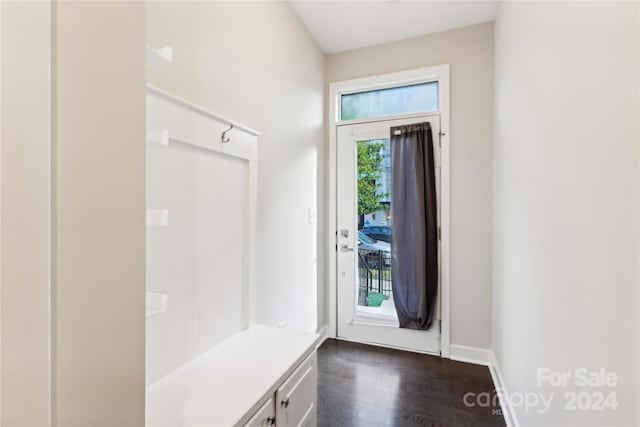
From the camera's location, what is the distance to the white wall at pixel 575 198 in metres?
0.79

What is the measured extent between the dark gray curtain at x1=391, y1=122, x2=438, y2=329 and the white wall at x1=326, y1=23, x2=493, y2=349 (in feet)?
0.62

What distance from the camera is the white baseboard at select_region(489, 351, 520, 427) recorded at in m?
1.87

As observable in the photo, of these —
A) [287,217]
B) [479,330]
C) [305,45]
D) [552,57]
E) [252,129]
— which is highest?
[305,45]

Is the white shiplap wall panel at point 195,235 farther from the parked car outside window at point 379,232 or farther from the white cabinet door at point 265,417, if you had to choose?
the parked car outside window at point 379,232

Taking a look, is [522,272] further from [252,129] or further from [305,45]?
[305,45]

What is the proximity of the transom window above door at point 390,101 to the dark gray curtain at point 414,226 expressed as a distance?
0.21 meters

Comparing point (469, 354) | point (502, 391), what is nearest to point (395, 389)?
point (502, 391)

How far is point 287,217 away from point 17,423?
6.55ft

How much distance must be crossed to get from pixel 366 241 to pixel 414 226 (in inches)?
19.1

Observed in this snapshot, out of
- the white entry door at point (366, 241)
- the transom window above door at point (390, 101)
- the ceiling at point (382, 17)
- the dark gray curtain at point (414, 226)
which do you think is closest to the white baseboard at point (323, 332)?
the white entry door at point (366, 241)

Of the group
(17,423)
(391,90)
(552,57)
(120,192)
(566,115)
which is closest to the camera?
(17,423)

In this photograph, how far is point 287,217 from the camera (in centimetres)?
240

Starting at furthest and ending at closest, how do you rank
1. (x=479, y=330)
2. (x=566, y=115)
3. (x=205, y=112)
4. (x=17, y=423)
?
(x=479, y=330), (x=205, y=112), (x=566, y=115), (x=17, y=423)

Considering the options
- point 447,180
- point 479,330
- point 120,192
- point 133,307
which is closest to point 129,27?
point 120,192
